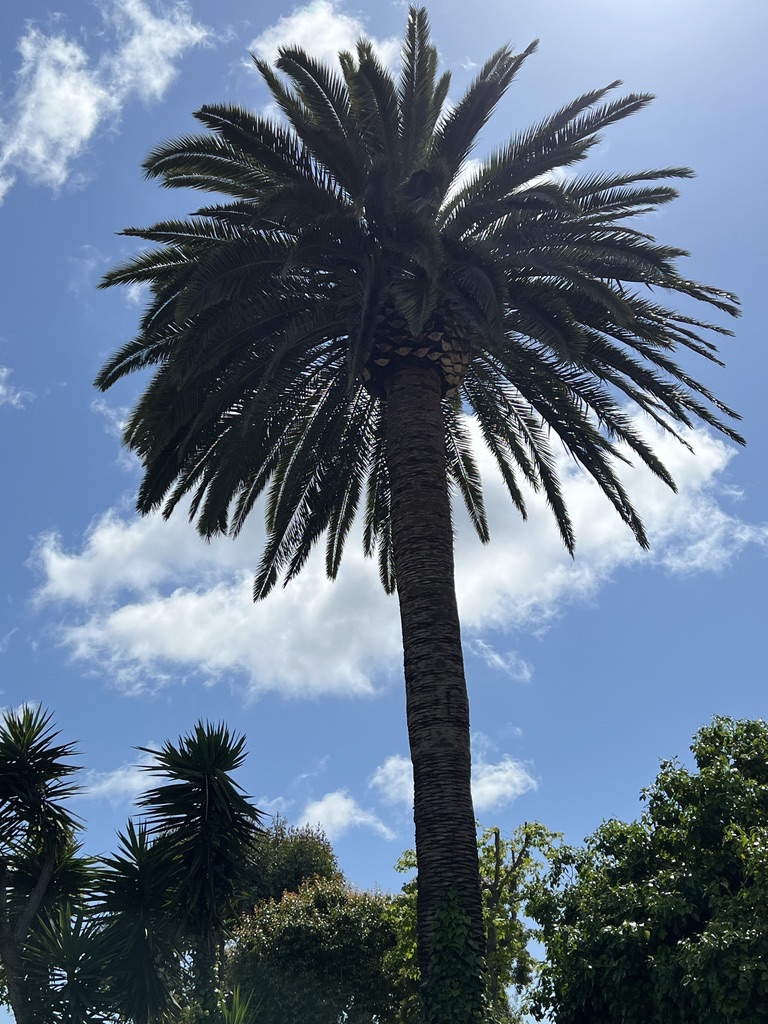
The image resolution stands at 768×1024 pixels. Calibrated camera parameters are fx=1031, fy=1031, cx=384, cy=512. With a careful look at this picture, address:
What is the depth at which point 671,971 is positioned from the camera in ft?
44.0

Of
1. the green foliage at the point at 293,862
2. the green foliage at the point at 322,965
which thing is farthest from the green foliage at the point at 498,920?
the green foliage at the point at 293,862

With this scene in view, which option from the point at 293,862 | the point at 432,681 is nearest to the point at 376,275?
the point at 432,681

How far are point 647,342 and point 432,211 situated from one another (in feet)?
14.7

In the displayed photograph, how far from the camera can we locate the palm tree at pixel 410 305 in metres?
14.5

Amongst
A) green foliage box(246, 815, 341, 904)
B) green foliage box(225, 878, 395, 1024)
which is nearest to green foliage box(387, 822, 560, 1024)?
green foliage box(225, 878, 395, 1024)

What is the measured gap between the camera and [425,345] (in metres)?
16.1

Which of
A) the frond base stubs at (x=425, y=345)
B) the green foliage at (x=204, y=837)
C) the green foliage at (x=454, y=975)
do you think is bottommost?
the green foliage at (x=454, y=975)

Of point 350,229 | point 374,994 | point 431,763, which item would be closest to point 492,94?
point 350,229

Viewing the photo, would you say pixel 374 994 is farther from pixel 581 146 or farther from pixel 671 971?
pixel 581 146

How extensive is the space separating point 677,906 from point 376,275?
9.82 metres

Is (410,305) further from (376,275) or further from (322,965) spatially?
(322,965)

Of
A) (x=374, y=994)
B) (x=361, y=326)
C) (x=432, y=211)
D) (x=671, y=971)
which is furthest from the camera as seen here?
(x=374, y=994)

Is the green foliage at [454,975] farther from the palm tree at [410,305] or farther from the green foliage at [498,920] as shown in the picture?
the green foliage at [498,920]

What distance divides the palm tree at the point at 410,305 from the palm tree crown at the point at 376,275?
4 centimetres
